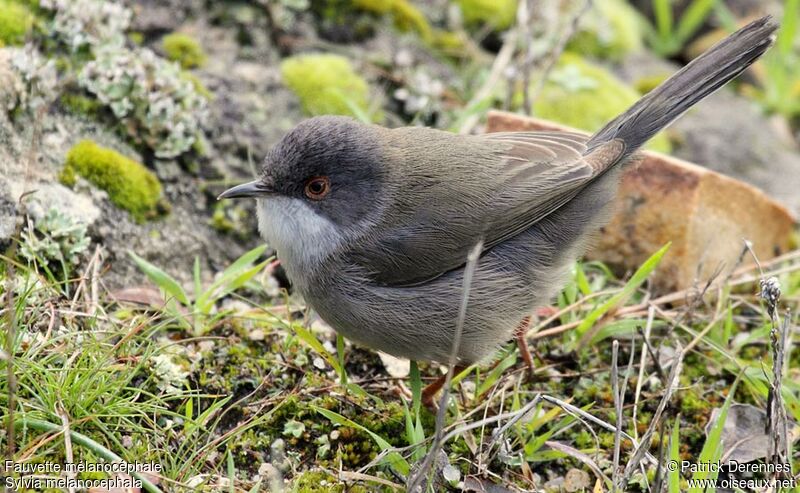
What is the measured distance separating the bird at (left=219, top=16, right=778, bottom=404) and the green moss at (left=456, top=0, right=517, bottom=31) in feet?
11.1

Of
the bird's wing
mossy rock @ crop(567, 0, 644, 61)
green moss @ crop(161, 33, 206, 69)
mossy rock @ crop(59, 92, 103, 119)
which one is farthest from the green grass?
mossy rock @ crop(567, 0, 644, 61)

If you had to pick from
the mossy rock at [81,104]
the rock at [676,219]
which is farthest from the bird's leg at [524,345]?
the mossy rock at [81,104]

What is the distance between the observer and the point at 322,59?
641 centimetres

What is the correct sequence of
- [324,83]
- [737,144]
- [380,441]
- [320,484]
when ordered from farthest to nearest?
[737,144], [324,83], [380,441], [320,484]

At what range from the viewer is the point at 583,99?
269 inches

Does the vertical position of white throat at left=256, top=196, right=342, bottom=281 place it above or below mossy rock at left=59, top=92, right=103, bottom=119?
below

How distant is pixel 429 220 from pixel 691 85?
66.2 inches

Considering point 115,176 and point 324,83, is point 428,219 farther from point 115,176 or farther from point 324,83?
point 324,83

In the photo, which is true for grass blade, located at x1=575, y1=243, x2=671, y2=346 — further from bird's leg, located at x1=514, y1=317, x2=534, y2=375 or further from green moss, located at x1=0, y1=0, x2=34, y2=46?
green moss, located at x1=0, y1=0, x2=34, y2=46

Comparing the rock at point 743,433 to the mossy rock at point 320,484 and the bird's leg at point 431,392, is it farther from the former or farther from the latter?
the mossy rock at point 320,484

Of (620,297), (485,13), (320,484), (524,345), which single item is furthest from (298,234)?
(485,13)

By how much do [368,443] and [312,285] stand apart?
2.75 ft

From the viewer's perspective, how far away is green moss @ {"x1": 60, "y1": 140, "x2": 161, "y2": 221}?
4758 millimetres

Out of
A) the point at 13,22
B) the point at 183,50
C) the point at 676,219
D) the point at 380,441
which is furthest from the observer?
the point at 183,50
